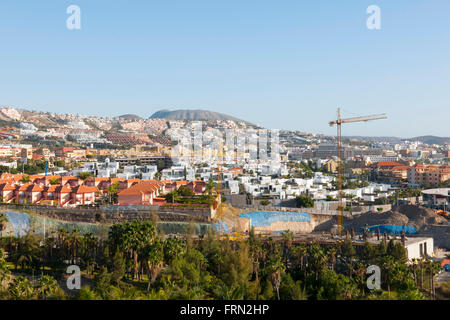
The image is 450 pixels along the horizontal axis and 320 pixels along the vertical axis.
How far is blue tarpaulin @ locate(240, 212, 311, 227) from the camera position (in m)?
36.6

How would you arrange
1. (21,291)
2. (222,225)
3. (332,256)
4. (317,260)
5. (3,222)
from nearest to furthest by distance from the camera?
(21,291) → (317,260) → (332,256) → (3,222) → (222,225)

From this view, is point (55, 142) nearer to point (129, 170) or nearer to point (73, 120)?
point (129, 170)

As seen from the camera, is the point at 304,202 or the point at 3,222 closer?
→ the point at 3,222

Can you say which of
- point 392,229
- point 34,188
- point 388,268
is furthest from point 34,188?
point 392,229

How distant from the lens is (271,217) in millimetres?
37062

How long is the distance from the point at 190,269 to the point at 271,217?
61.4 feet

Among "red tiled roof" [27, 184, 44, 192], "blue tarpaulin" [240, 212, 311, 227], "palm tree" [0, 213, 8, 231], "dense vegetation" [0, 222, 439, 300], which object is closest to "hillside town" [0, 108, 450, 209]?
"red tiled roof" [27, 184, 44, 192]

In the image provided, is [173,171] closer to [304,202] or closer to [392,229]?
[304,202]

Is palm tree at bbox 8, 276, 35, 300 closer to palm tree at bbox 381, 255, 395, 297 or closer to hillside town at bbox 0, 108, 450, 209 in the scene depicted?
palm tree at bbox 381, 255, 395, 297
